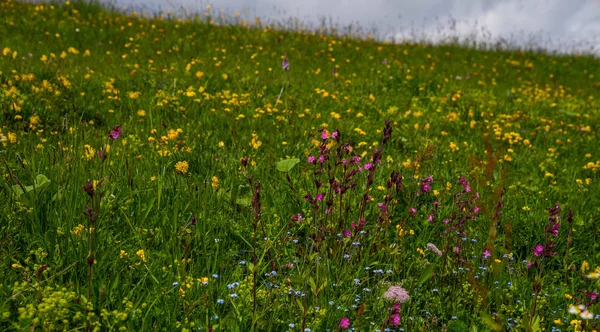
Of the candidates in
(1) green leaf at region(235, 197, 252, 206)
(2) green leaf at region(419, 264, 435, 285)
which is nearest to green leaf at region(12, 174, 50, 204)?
(1) green leaf at region(235, 197, 252, 206)

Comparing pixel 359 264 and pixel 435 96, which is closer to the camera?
pixel 359 264

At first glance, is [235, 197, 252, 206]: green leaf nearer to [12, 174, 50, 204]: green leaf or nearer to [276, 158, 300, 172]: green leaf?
[276, 158, 300, 172]: green leaf

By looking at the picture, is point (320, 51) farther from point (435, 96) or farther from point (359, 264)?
point (359, 264)

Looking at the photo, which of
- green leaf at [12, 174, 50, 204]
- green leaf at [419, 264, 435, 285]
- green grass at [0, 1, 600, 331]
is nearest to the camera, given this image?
green grass at [0, 1, 600, 331]

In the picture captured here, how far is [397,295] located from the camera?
7.37 feet

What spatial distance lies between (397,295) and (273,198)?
117 cm

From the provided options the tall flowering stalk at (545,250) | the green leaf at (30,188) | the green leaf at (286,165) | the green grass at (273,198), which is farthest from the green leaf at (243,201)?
the tall flowering stalk at (545,250)

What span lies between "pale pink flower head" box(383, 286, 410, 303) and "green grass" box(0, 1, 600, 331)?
3cm

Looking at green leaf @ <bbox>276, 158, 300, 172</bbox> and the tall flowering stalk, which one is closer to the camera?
the tall flowering stalk

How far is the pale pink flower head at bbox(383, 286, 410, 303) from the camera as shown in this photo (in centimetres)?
222

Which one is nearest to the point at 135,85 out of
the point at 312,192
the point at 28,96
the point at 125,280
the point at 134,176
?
the point at 28,96

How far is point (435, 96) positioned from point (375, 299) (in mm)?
5119

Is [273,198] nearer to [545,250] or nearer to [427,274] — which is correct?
[427,274]

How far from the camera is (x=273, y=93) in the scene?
233 inches
